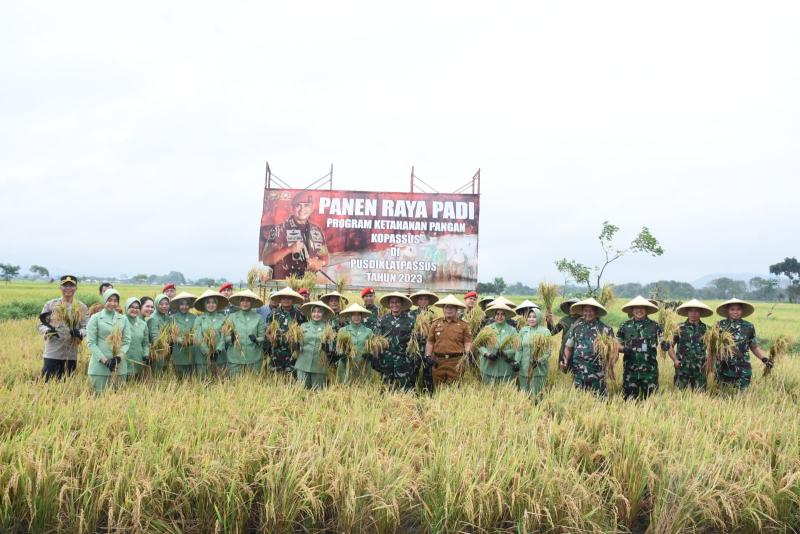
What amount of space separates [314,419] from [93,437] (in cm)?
161

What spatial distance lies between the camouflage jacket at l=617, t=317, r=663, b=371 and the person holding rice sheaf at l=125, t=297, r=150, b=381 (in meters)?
5.80

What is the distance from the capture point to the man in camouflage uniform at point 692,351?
663 cm

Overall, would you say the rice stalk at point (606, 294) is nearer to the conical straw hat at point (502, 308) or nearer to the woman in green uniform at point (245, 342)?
the conical straw hat at point (502, 308)

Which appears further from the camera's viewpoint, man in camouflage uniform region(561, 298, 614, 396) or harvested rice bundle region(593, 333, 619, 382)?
man in camouflage uniform region(561, 298, 614, 396)

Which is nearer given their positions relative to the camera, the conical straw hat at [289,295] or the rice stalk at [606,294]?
the conical straw hat at [289,295]

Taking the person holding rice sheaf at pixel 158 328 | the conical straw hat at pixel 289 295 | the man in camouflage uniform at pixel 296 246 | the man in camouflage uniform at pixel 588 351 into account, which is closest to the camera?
the man in camouflage uniform at pixel 588 351

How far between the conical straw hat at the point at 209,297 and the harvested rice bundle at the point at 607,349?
486 cm

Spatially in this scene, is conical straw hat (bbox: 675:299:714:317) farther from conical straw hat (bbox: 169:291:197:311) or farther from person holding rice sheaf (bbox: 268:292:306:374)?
conical straw hat (bbox: 169:291:197:311)

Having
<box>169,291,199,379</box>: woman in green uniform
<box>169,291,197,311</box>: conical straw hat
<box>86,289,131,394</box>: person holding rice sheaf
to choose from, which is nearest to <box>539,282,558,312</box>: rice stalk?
<box>169,291,199,379</box>: woman in green uniform

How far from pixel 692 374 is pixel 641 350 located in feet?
3.09

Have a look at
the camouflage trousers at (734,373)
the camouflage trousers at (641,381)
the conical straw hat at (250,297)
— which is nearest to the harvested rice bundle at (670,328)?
the camouflage trousers at (641,381)

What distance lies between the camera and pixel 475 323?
7660 millimetres

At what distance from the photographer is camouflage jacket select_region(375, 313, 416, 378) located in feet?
21.6

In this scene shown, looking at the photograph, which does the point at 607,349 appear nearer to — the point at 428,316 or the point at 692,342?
the point at 692,342
